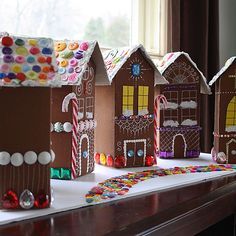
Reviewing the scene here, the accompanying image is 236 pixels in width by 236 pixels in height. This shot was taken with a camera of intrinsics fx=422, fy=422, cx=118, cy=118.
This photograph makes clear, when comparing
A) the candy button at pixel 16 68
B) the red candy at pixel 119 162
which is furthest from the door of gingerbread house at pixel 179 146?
the candy button at pixel 16 68

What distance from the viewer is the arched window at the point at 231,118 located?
119cm

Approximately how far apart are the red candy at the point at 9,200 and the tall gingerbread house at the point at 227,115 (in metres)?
0.67

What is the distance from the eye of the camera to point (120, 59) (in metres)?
1.10

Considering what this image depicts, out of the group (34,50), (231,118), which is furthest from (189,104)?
(34,50)

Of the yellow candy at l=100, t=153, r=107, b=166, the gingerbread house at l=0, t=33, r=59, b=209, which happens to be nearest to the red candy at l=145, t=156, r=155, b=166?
the yellow candy at l=100, t=153, r=107, b=166

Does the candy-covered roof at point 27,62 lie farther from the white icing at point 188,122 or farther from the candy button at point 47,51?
the white icing at point 188,122

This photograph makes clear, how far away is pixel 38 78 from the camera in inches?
27.6

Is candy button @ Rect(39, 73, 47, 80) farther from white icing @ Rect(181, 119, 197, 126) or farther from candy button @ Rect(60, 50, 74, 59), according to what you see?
white icing @ Rect(181, 119, 197, 126)

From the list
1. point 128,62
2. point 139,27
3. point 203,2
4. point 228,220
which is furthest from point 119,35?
point 228,220

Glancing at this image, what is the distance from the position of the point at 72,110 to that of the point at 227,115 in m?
0.48

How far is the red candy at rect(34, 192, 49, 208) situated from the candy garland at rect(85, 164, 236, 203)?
0.27 feet

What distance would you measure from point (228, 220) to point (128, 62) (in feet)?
1.54

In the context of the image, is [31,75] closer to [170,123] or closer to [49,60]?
[49,60]

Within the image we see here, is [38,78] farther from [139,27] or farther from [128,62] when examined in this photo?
[139,27]
